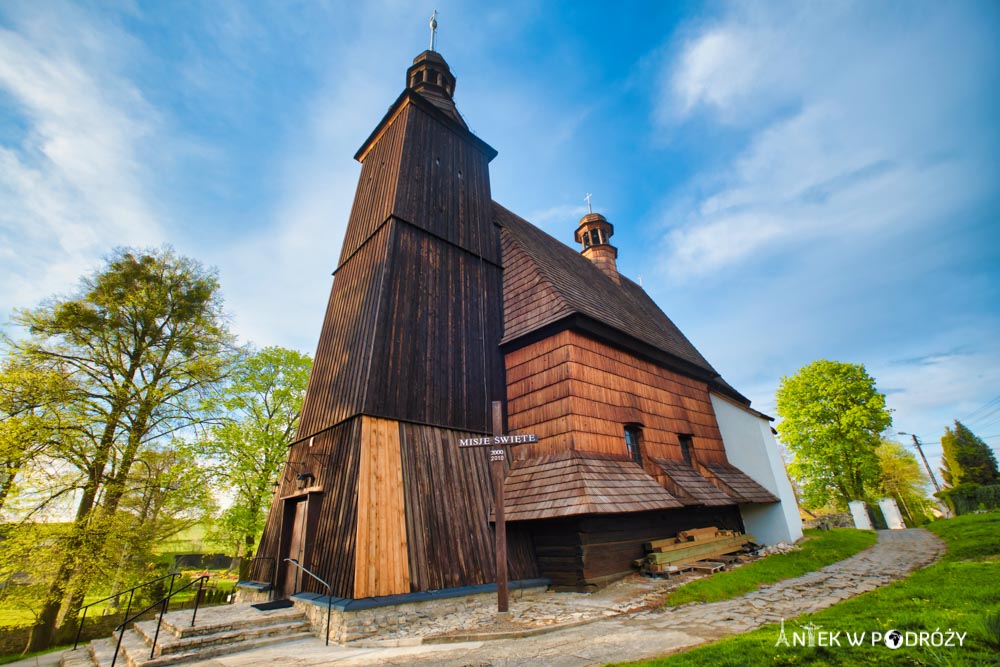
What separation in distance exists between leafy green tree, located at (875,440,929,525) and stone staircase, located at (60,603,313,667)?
34490 mm

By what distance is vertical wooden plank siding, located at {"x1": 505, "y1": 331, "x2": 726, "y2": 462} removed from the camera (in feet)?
32.9

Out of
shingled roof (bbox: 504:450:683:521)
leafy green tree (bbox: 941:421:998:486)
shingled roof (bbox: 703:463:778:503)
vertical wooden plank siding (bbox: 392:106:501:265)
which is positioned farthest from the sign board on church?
leafy green tree (bbox: 941:421:998:486)

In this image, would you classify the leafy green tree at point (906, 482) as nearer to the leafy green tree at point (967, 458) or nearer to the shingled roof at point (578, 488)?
the leafy green tree at point (967, 458)

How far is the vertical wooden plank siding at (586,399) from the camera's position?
10016 mm

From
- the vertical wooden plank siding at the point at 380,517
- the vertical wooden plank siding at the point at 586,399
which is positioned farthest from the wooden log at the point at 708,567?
the vertical wooden plank siding at the point at 380,517

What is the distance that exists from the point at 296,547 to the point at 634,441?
28.9ft

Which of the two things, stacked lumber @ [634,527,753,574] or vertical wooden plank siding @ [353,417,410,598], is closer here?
vertical wooden plank siding @ [353,417,410,598]

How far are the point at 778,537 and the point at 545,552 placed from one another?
30.8 feet

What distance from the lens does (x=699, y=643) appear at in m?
4.66

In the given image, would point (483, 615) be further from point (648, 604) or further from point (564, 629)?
point (648, 604)

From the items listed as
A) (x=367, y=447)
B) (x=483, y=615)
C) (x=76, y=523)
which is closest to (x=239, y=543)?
(x=76, y=523)

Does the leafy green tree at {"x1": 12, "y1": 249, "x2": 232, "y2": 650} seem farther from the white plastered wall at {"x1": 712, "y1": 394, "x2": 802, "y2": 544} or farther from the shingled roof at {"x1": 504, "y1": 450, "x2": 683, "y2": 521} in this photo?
the white plastered wall at {"x1": 712, "y1": 394, "x2": 802, "y2": 544}

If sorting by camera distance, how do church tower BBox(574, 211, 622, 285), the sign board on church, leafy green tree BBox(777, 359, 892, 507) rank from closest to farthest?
the sign board on church → church tower BBox(574, 211, 622, 285) → leafy green tree BBox(777, 359, 892, 507)

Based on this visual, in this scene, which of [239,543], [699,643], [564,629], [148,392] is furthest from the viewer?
[239,543]
